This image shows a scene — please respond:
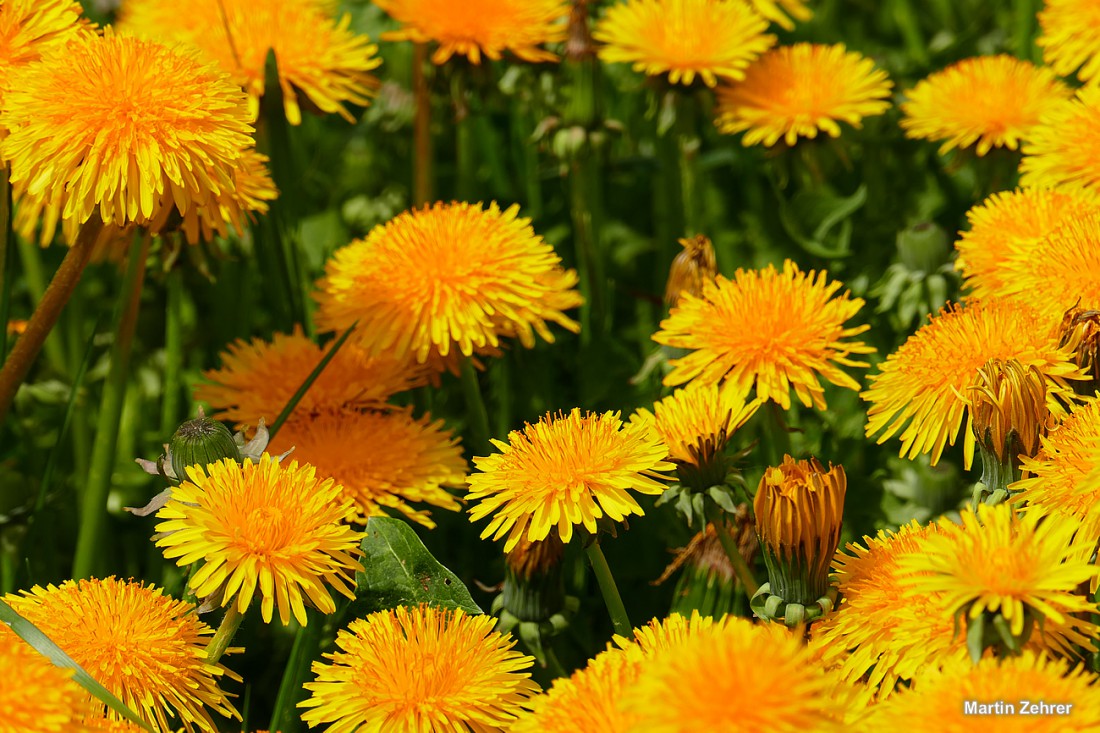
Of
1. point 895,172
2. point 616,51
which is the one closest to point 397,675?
point 616,51

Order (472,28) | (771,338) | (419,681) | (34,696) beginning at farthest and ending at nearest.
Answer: (472,28), (771,338), (419,681), (34,696)

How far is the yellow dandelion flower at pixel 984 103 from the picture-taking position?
2.46 meters

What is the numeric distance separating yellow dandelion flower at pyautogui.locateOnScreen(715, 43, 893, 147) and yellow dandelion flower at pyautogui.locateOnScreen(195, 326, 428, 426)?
830 millimetres

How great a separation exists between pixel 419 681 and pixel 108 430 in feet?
2.73

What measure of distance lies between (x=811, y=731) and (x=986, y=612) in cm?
27

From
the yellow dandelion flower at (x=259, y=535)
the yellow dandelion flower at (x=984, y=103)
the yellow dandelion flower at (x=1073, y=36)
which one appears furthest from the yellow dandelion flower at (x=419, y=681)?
the yellow dandelion flower at (x=1073, y=36)

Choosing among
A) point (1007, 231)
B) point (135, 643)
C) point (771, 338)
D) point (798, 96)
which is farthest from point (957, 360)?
point (135, 643)

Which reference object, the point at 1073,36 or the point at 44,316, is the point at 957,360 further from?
the point at 44,316

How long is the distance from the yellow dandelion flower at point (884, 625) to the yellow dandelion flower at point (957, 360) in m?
0.21

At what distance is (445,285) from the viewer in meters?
2.04

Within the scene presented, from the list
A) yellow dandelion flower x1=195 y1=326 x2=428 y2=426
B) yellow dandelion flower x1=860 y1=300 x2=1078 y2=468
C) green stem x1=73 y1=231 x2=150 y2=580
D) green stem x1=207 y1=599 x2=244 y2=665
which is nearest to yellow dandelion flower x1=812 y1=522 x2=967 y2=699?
yellow dandelion flower x1=860 y1=300 x2=1078 y2=468

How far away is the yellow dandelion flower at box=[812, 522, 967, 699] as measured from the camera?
4.56 feet

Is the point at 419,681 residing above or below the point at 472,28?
below

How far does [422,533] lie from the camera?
2.22m
